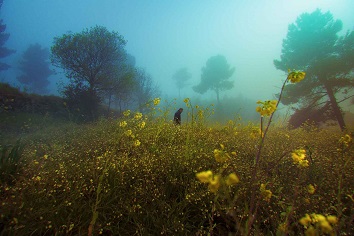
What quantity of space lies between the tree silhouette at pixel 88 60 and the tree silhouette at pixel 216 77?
29.4 m

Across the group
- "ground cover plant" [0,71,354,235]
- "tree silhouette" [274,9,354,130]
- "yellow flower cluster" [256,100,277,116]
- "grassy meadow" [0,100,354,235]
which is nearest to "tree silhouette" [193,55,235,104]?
"tree silhouette" [274,9,354,130]

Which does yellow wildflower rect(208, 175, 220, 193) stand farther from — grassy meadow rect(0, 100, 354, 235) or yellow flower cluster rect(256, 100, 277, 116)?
yellow flower cluster rect(256, 100, 277, 116)

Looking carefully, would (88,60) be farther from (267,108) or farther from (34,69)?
(34,69)

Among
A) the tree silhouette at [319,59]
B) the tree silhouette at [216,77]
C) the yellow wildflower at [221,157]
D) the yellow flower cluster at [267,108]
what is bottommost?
the yellow wildflower at [221,157]

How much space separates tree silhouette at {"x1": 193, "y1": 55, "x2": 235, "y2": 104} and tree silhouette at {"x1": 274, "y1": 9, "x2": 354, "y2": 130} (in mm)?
27825

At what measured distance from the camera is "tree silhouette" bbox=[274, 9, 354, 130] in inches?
490

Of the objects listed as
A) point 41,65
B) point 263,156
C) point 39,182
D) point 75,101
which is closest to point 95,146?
point 39,182

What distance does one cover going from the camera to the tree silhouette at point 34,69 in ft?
138

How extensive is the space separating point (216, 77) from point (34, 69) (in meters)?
44.8

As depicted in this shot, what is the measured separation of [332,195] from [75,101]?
18182 millimetres

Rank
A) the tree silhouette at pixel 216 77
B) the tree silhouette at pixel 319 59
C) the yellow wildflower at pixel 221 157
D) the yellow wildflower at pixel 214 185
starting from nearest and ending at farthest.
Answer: the yellow wildflower at pixel 214 185 → the yellow wildflower at pixel 221 157 → the tree silhouette at pixel 319 59 → the tree silhouette at pixel 216 77

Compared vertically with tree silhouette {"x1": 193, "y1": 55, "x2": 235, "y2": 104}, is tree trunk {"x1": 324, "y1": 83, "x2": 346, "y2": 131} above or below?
below

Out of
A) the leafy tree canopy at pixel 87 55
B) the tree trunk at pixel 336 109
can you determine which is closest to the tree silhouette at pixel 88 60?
the leafy tree canopy at pixel 87 55

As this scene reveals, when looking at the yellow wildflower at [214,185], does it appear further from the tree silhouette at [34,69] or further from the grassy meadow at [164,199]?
the tree silhouette at [34,69]
